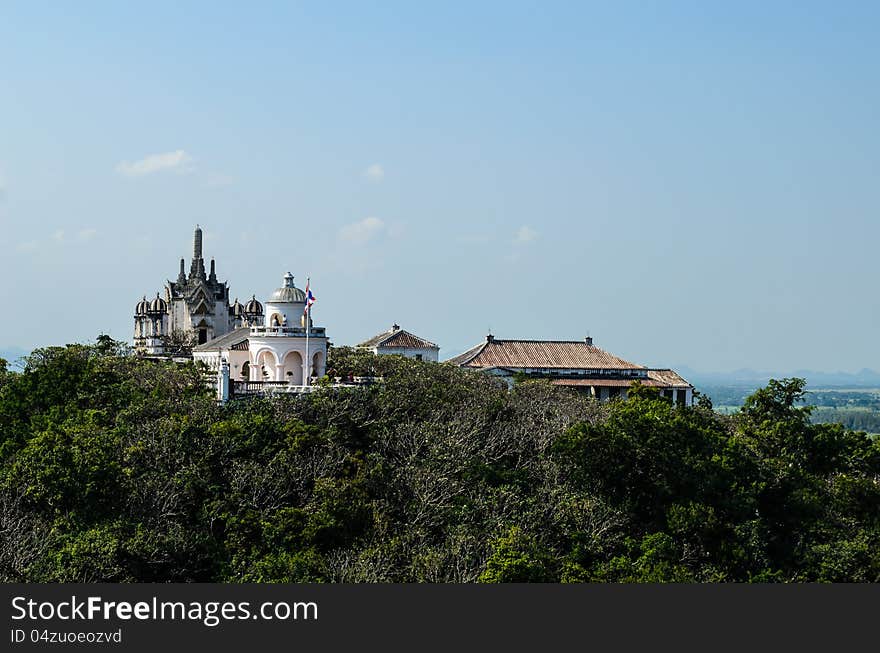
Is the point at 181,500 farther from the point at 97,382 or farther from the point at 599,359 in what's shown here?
the point at 599,359

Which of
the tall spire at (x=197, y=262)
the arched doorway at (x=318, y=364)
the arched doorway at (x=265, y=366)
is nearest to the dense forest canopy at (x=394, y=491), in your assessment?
the arched doorway at (x=265, y=366)

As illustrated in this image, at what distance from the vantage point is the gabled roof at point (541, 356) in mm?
97250

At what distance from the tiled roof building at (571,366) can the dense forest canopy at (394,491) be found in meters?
29.4

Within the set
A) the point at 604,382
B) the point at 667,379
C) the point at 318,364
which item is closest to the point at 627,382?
the point at 604,382

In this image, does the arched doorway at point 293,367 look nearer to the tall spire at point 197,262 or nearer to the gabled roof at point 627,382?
the gabled roof at point 627,382

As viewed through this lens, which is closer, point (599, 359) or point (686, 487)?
point (686, 487)

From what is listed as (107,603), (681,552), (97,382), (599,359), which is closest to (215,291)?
(599,359)

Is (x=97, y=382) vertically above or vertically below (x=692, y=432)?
above

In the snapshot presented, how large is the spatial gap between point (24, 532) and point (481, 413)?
940 inches

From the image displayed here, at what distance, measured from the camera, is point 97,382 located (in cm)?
6419

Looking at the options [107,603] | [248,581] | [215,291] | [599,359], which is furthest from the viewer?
[215,291]

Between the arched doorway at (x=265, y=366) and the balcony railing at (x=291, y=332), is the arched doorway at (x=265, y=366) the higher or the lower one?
the lower one

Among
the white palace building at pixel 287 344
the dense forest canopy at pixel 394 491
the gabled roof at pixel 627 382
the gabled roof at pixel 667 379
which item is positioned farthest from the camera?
the gabled roof at pixel 667 379

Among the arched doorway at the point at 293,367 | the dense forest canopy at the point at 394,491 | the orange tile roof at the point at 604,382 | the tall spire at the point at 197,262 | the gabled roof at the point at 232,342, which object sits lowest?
the dense forest canopy at the point at 394,491
